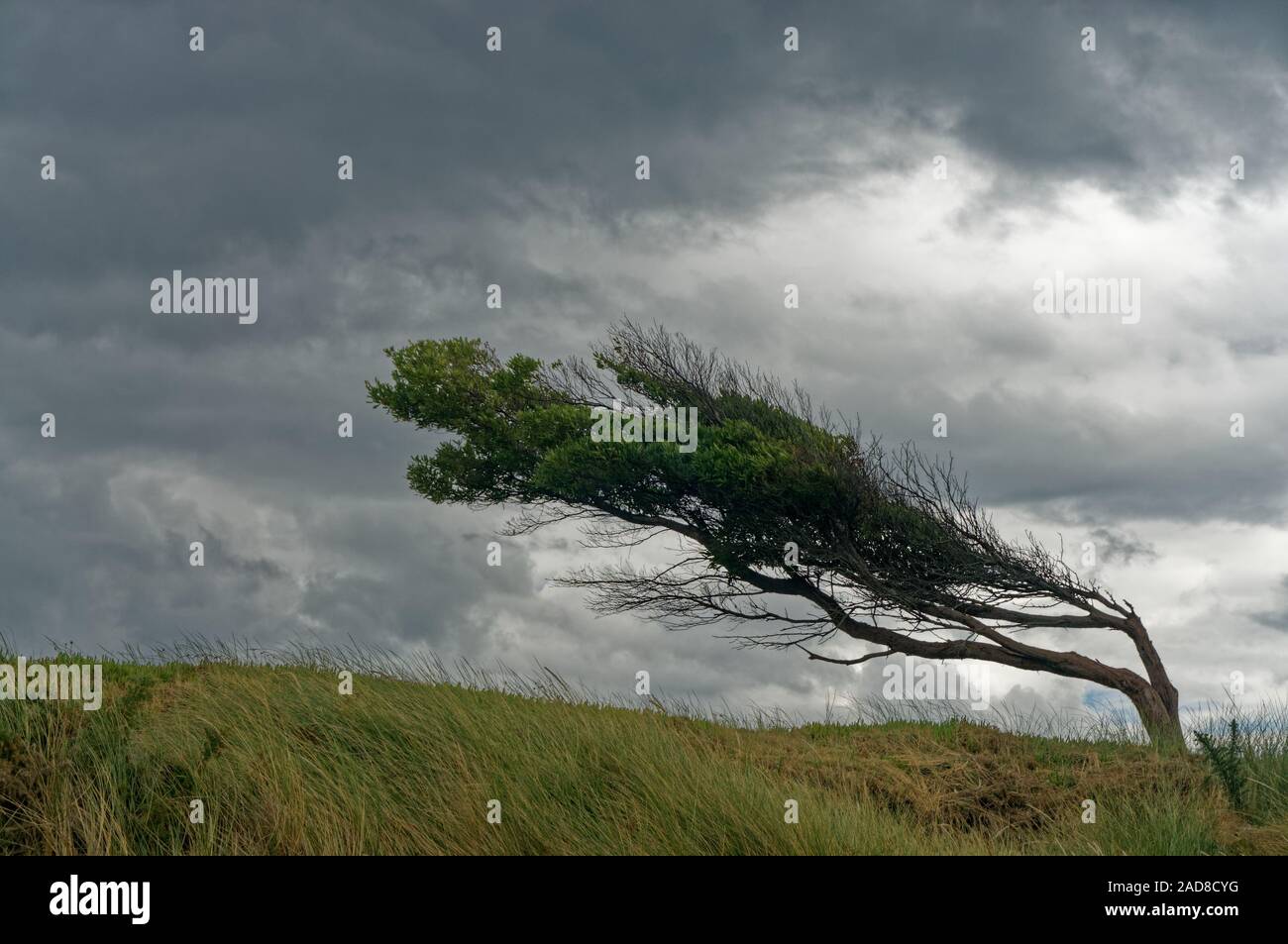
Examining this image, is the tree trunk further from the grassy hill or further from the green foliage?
the green foliage

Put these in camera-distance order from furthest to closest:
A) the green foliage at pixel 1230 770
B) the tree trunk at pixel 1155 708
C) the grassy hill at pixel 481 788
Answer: the tree trunk at pixel 1155 708 → the green foliage at pixel 1230 770 → the grassy hill at pixel 481 788

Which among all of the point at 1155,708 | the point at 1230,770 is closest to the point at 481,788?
the point at 1230,770

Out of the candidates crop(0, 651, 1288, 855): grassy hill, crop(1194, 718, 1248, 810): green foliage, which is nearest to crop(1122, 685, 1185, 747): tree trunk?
crop(0, 651, 1288, 855): grassy hill

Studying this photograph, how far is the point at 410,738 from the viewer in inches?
386

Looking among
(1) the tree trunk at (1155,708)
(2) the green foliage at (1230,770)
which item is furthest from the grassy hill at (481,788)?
(1) the tree trunk at (1155,708)

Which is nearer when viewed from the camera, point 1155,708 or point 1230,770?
point 1230,770

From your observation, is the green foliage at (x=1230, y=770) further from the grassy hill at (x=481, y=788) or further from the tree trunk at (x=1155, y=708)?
the tree trunk at (x=1155, y=708)

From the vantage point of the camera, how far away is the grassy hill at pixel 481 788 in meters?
7.80

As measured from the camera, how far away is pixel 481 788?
848 cm

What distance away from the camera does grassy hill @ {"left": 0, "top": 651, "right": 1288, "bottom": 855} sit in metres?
7.80

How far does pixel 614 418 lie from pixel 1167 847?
1304 cm

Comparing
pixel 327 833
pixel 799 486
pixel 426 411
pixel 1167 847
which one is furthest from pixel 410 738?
pixel 426 411

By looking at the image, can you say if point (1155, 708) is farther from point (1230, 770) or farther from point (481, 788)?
point (481, 788)
